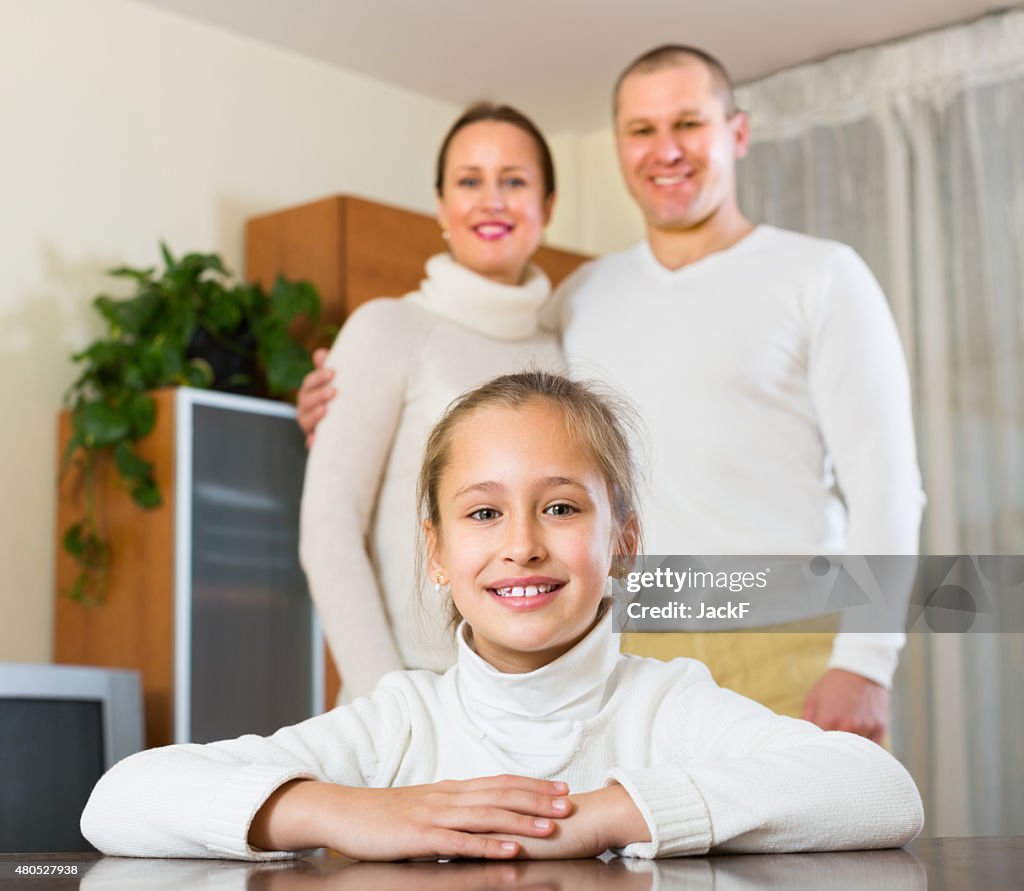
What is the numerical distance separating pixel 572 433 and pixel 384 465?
697 millimetres

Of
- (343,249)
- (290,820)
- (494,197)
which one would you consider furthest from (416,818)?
(343,249)

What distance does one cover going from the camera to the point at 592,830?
835 mm

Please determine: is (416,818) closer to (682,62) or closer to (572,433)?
(572,433)

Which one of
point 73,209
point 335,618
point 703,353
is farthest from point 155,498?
point 703,353

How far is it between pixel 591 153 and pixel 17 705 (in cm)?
264

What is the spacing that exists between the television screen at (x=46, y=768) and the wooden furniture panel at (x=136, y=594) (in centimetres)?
21

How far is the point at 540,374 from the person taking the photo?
1258mm

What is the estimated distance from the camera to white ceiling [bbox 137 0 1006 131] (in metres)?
3.38

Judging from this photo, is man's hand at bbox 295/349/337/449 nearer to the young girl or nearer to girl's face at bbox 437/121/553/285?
girl's face at bbox 437/121/553/285

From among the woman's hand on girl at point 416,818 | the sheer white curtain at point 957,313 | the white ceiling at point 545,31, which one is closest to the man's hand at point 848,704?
the woman's hand on girl at point 416,818

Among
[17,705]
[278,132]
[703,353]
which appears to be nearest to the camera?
[703,353]

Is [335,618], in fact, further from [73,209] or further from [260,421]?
[73,209]

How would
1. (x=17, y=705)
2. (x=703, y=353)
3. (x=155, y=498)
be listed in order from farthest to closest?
1. (x=155, y=498)
2. (x=17, y=705)
3. (x=703, y=353)

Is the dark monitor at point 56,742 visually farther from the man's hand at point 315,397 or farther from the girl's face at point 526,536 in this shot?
the girl's face at point 526,536
